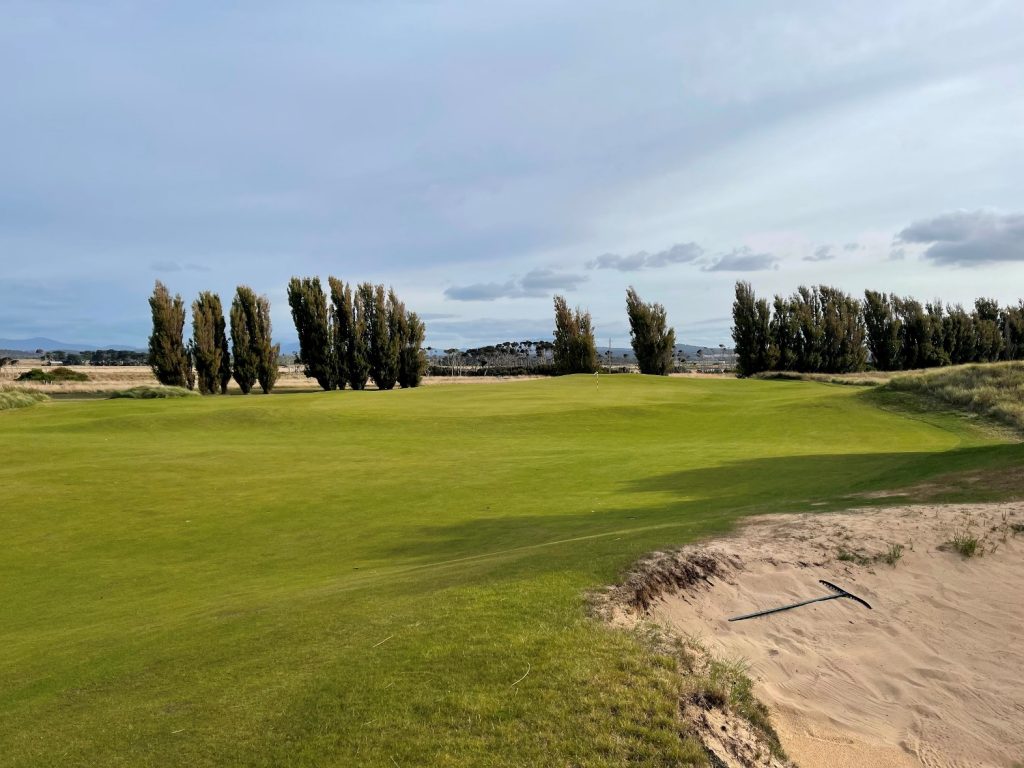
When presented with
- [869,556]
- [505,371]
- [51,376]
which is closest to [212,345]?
[51,376]

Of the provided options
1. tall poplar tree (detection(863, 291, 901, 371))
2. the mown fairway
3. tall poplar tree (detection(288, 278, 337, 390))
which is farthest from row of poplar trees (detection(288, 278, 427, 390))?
tall poplar tree (detection(863, 291, 901, 371))

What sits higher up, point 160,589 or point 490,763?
point 490,763

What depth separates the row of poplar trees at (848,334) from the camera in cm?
7406

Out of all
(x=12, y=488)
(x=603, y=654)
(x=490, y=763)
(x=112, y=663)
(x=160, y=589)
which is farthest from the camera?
(x=12, y=488)

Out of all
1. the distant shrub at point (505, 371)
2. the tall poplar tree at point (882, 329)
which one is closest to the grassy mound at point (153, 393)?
the distant shrub at point (505, 371)

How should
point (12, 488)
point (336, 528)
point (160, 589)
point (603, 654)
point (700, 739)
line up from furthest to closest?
point (12, 488)
point (336, 528)
point (160, 589)
point (603, 654)
point (700, 739)

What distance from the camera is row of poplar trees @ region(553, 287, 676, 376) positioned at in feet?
238

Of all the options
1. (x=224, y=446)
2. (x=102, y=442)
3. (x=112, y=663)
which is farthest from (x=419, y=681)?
(x=102, y=442)

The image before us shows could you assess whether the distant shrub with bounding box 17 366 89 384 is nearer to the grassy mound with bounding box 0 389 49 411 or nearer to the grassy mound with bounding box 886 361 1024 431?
the grassy mound with bounding box 0 389 49 411

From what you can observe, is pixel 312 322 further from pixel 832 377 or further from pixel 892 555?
pixel 892 555

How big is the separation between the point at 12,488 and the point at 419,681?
15.6m

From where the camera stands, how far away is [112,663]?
6.33 metres

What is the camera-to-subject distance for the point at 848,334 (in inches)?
3014

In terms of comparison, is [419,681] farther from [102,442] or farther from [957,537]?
[102,442]
